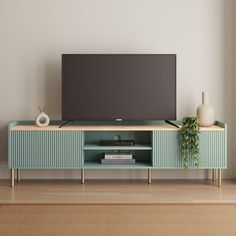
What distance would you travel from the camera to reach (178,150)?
15.9 feet

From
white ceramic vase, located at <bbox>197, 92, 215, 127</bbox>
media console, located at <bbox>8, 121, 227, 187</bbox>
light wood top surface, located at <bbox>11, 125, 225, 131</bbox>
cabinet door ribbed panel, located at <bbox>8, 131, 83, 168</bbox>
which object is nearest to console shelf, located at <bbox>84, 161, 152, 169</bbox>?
media console, located at <bbox>8, 121, 227, 187</bbox>

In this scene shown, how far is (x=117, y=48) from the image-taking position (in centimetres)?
521

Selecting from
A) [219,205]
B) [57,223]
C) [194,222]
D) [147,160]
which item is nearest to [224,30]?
[147,160]

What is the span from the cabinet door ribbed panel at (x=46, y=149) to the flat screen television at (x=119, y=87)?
0.90 ft

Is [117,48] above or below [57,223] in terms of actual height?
above

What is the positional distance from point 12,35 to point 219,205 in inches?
110

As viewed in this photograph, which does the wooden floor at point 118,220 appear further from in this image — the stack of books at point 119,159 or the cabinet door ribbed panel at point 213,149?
the stack of books at point 119,159

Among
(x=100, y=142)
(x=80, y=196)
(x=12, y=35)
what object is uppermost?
(x=12, y=35)

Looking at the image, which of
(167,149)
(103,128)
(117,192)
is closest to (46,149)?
(103,128)

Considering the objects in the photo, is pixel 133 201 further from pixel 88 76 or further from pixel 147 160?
pixel 88 76

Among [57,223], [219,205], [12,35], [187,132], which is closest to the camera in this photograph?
[57,223]

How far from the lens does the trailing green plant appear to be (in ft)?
15.7

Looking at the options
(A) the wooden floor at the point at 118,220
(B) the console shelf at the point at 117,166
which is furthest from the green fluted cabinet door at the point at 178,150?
(A) the wooden floor at the point at 118,220

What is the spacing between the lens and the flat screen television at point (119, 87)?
4984mm
